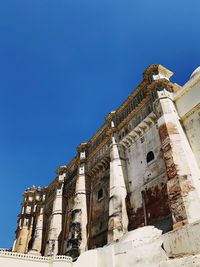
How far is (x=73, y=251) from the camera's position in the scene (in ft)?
71.2

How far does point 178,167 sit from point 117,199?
21.4 feet

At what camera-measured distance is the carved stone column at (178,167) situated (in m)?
12.7

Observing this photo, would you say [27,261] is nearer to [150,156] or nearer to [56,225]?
[150,156]

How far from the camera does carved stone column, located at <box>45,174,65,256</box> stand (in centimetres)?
2663

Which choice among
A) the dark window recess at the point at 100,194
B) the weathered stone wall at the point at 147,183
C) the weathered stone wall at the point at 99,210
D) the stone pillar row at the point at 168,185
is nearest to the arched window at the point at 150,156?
the weathered stone wall at the point at 147,183

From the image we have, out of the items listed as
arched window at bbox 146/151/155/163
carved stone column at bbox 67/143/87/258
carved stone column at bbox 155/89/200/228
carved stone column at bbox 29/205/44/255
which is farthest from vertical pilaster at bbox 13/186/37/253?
carved stone column at bbox 155/89/200/228

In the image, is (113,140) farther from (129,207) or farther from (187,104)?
(187,104)

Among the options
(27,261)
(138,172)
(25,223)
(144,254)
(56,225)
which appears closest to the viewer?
(144,254)

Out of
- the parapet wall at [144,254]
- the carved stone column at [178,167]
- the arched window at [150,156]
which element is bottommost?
the parapet wall at [144,254]

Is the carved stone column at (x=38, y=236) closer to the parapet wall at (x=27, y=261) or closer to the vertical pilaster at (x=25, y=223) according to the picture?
the vertical pilaster at (x=25, y=223)

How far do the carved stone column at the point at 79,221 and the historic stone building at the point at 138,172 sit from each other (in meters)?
0.08

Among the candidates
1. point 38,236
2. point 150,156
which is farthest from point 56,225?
point 150,156

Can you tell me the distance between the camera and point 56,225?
2833cm

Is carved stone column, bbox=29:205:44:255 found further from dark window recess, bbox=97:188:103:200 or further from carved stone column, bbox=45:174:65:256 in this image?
dark window recess, bbox=97:188:103:200
